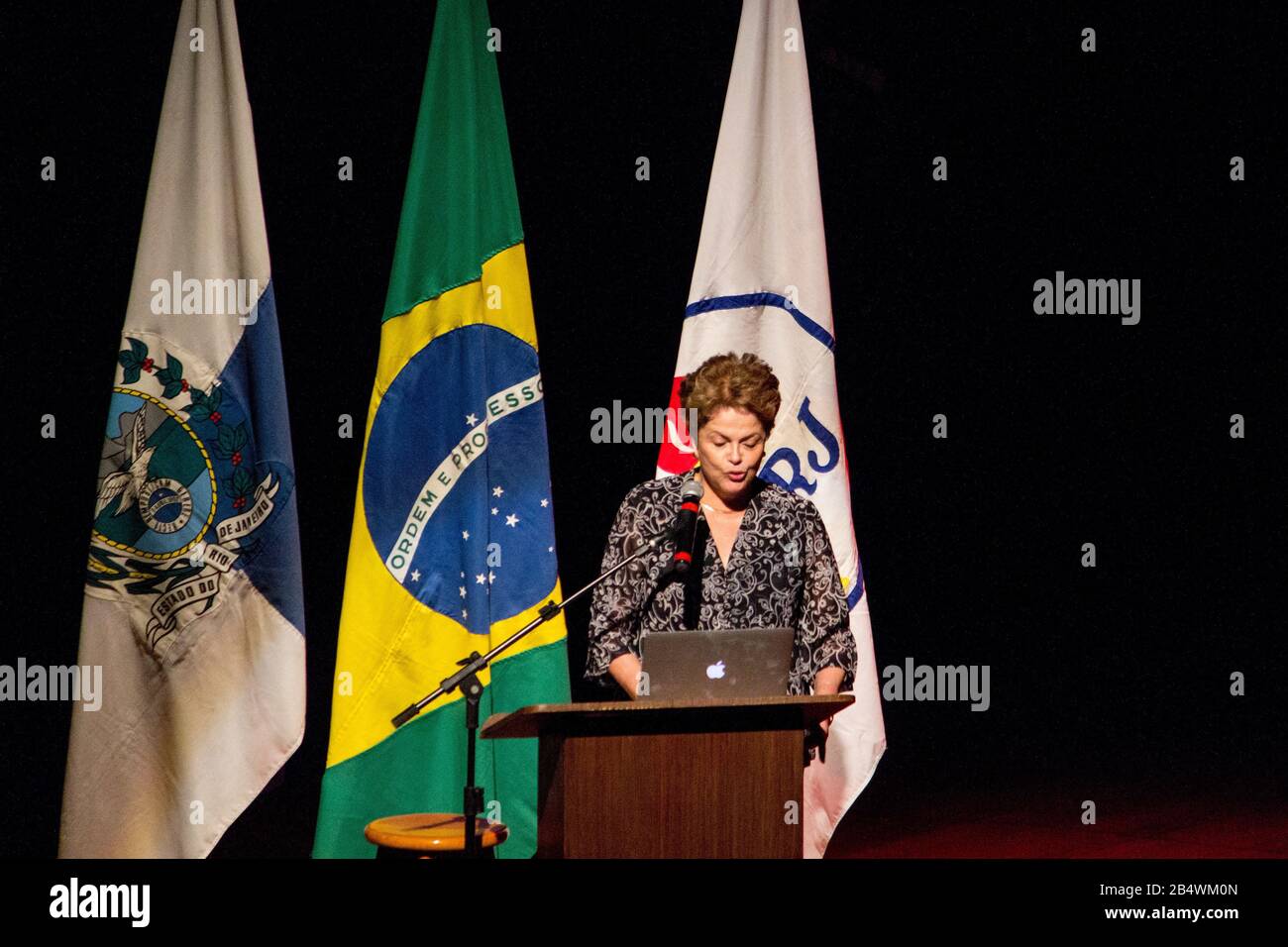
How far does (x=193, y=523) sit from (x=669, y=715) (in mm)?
1826

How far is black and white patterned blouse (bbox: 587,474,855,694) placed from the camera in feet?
9.48

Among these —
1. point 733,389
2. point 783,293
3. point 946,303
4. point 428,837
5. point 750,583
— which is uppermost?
point 946,303

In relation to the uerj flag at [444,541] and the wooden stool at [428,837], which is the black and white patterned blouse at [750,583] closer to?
the wooden stool at [428,837]

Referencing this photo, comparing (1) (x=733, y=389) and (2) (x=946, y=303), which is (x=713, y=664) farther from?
(2) (x=946, y=303)

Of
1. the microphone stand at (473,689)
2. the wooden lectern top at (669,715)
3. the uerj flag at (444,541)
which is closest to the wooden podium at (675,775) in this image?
the wooden lectern top at (669,715)

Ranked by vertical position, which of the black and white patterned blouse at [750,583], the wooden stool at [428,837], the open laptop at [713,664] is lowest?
the wooden stool at [428,837]

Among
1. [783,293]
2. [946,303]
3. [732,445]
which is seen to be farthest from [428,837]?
[946,303]

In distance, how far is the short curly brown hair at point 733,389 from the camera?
112 inches

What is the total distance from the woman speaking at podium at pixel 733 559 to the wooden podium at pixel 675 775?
56 centimetres

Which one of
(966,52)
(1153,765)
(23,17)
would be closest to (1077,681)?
(1153,765)

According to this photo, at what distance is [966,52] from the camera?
168 inches

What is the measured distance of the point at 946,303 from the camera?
14.0ft

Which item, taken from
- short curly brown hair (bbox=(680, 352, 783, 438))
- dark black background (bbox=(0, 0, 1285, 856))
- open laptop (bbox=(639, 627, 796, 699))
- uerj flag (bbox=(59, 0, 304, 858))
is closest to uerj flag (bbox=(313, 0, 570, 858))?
uerj flag (bbox=(59, 0, 304, 858))

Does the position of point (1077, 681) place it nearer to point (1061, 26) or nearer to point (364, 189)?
point (1061, 26)
